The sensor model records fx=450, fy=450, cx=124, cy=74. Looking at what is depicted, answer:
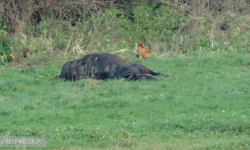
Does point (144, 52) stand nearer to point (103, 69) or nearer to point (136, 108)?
point (103, 69)

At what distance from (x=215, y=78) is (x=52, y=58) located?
565 cm

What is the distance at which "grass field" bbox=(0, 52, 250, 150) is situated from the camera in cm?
720

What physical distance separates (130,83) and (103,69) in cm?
118

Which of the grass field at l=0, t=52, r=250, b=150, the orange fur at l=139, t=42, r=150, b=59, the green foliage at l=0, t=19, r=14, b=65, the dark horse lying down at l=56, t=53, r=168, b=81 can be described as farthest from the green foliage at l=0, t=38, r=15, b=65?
the orange fur at l=139, t=42, r=150, b=59

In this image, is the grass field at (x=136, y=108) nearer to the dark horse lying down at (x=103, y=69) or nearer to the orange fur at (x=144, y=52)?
the dark horse lying down at (x=103, y=69)

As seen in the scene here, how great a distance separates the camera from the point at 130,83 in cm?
1139

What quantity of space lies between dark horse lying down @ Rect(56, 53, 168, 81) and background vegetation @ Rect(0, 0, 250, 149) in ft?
1.81

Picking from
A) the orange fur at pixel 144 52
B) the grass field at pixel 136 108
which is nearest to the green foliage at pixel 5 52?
the grass field at pixel 136 108

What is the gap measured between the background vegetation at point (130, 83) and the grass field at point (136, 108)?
2 centimetres

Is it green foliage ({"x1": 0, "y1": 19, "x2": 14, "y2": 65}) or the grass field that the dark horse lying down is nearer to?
the grass field

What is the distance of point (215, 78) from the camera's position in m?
11.8

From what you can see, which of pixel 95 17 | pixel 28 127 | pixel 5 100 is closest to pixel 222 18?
pixel 95 17

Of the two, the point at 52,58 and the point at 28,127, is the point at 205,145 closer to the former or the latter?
the point at 28,127

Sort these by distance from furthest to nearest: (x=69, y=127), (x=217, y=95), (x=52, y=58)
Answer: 1. (x=52, y=58)
2. (x=217, y=95)
3. (x=69, y=127)
